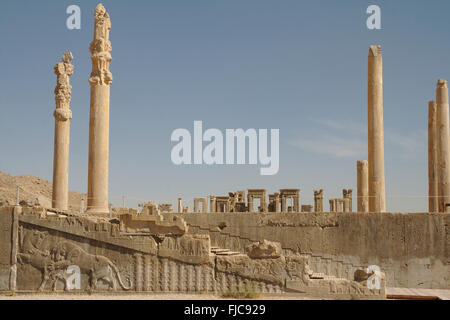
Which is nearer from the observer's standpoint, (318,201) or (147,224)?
(147,224)

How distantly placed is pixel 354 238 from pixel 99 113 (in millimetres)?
9788

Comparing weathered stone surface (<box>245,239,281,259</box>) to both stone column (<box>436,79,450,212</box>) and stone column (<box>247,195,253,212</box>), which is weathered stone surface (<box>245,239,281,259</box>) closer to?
stone column (<box>247,195,253,212</box>)

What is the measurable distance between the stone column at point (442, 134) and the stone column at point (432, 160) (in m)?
0.49

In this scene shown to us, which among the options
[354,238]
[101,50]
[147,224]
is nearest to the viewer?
[147,224]

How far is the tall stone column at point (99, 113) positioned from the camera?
17.5 metres

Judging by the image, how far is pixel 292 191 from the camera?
20.7 meters

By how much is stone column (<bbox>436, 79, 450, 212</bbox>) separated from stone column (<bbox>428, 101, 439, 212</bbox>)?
495 mm

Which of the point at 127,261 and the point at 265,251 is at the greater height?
the point at 265,251

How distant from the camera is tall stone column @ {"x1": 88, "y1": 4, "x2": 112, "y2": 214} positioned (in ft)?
57.3

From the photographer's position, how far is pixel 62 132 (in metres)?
20.9

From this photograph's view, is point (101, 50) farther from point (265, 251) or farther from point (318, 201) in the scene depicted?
point (318, 201)

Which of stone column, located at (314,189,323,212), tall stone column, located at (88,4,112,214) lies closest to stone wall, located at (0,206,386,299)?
tall stone column, located at (88,4,112,214)

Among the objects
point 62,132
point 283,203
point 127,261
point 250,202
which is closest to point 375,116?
point 283,203

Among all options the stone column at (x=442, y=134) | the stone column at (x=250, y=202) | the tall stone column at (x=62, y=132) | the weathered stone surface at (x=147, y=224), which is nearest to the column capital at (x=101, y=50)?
the tall stone column at (x=62, y=132)
